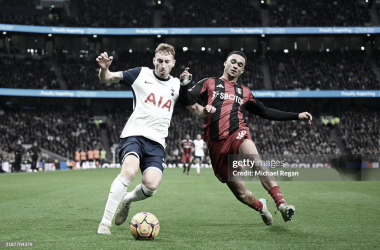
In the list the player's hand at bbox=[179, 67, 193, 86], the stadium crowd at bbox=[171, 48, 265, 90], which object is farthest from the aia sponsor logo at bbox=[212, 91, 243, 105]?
the stadium crowd at bbox=[171, 48, 265, 90]

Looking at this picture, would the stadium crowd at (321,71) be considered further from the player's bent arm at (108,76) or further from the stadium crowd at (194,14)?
the player's bent arm at (108,76)

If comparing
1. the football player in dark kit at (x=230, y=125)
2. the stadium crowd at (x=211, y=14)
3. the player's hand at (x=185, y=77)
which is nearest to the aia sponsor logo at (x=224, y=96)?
the football player in dark kit at (x=230, y=125)

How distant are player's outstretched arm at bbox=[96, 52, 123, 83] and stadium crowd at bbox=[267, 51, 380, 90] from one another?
114 feet

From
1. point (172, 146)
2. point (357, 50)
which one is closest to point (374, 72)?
point (357, 50)

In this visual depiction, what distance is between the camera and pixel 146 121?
5.62 meters

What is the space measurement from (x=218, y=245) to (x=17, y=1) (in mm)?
45779

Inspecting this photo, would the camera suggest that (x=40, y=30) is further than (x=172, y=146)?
Yes

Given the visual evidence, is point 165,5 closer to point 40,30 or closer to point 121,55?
point 121,55

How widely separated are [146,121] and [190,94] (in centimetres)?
71

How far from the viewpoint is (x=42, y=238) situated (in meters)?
4.91

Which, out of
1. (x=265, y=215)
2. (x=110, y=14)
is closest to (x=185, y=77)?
(x=265, y=215)

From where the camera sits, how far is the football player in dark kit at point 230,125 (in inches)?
234

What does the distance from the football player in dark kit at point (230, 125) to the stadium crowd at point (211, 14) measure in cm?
3609

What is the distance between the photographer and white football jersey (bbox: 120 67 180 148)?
562 cm
